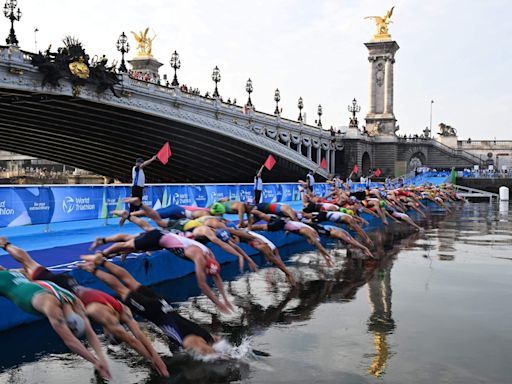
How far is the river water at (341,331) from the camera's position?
7961 millimetres

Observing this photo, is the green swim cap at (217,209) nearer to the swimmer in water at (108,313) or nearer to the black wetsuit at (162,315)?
the black wetsuit at (162,315)

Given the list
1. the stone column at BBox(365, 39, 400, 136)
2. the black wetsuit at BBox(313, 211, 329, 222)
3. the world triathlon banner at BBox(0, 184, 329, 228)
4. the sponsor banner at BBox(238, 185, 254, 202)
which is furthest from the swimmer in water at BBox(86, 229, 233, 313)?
the stone column at BBox(365, 39, 400, 136)

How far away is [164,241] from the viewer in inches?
398

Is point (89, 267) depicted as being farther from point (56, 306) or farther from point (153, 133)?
point (153, 133)

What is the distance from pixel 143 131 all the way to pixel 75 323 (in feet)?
170

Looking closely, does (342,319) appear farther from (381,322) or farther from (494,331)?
(494,331)

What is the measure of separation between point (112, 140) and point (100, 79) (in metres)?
17.4

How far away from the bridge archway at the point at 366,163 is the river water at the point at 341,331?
264 feet

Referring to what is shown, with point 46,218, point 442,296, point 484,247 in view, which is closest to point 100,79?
point 46,218

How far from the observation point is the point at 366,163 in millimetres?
98750

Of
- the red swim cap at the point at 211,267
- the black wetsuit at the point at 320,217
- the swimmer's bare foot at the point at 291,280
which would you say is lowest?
the swimmer's bare foot at the point at 291,280

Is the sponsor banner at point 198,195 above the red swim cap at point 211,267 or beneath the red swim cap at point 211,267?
above

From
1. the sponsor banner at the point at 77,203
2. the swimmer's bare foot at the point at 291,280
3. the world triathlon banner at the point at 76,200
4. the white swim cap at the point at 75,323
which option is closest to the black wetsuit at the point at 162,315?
the white swim cap at the point at 75,323

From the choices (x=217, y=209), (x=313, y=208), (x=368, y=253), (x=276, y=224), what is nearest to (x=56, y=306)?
(x=217, y=209)
